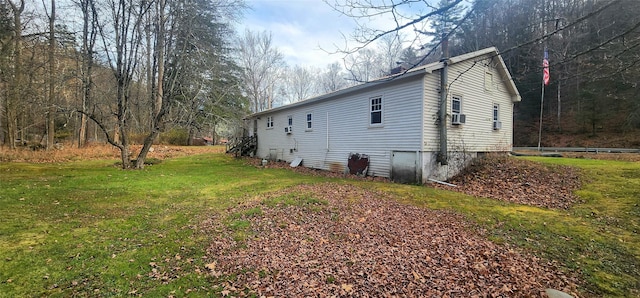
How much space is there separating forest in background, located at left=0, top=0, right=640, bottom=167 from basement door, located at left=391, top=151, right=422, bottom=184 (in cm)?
342

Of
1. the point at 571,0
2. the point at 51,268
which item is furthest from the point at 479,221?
the point at 571,0

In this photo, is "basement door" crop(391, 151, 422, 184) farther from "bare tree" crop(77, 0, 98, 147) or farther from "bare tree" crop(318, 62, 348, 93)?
"bare tree" crop(318, 62, 348, 93)

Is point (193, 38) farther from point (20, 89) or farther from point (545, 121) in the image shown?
point (545, 121)

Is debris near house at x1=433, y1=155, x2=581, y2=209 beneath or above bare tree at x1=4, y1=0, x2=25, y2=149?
beneath

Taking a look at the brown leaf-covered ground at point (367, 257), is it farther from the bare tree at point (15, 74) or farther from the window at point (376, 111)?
the bare tree at point (15, 74)

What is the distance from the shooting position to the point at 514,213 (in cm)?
622

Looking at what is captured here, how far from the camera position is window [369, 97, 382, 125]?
37.4 ft

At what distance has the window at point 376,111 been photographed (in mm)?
11391

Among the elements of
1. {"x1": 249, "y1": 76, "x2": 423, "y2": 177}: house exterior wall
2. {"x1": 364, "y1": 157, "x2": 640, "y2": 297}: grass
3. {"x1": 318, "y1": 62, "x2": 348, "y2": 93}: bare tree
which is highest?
{"x1": 318, "y1": 62, "x2": 348, "y2": 93}: bare tree

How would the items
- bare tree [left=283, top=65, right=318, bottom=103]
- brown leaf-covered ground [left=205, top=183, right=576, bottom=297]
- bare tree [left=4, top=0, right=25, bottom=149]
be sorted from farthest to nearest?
bare tree [left=283, top=65, right=318, bottom=103] < bare tree [left=4, top=0, right=25, bottom=149] < brown leaf-covered ground [left=205, top=183, right=576, bottom=297]

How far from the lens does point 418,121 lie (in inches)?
391

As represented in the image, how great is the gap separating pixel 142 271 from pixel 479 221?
5.66 meters

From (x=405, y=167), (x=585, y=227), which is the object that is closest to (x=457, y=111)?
(x=405, y=167)

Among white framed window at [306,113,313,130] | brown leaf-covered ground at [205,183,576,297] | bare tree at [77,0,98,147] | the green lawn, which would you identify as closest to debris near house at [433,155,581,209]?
the green lawn
